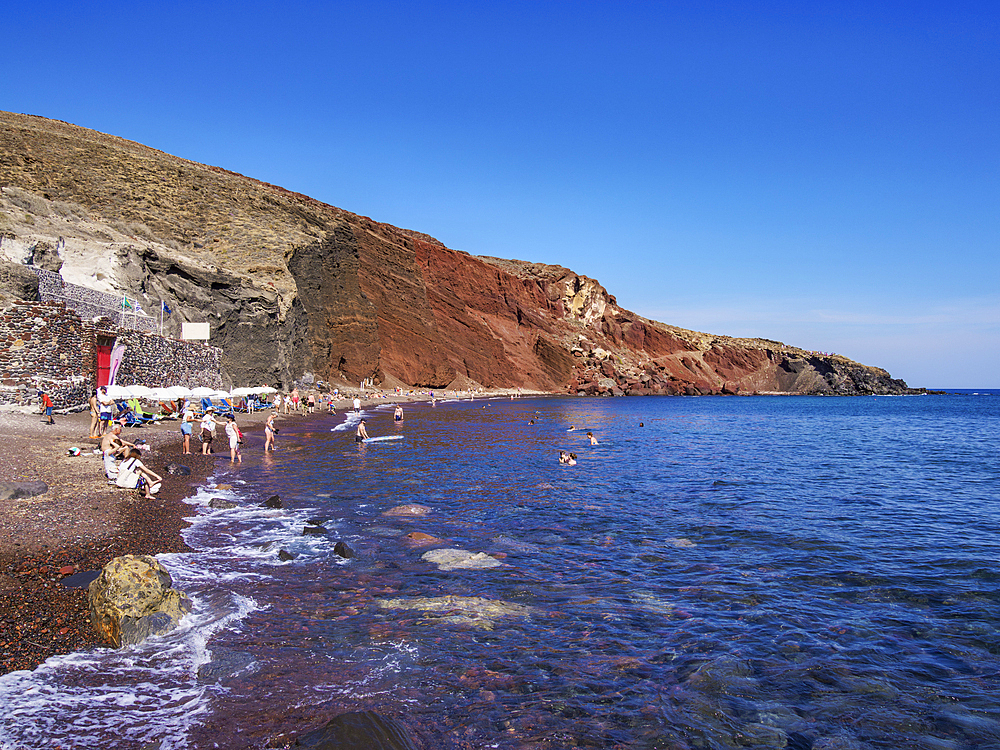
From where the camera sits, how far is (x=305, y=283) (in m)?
50.7

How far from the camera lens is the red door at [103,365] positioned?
21016mm

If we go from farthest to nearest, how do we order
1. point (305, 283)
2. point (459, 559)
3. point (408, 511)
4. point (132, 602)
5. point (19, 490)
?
point (305, 283) < point (408, 511) < point (19, 490) < point (459, 559) < point (132, 602)

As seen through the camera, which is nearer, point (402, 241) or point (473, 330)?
point (402, 241)

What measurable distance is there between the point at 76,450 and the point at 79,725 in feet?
36.2

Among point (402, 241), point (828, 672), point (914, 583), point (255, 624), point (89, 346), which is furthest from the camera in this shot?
point (402, 241)

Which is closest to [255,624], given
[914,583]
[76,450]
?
[914,583]

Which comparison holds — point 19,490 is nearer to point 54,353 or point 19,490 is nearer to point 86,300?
point 54,353

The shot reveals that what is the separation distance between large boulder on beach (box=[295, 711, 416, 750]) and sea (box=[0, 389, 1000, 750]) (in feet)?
0.52

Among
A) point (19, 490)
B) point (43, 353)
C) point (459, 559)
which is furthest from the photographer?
point (43, 353)

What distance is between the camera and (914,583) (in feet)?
27.2

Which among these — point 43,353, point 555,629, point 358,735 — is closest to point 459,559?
point 555,629

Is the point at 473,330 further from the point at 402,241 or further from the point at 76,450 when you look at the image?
the point at 76,450

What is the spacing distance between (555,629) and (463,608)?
3.85 feet

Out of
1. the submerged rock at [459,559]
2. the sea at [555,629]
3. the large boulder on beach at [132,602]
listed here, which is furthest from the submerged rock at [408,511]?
the large boulder on beach at [132,602]
